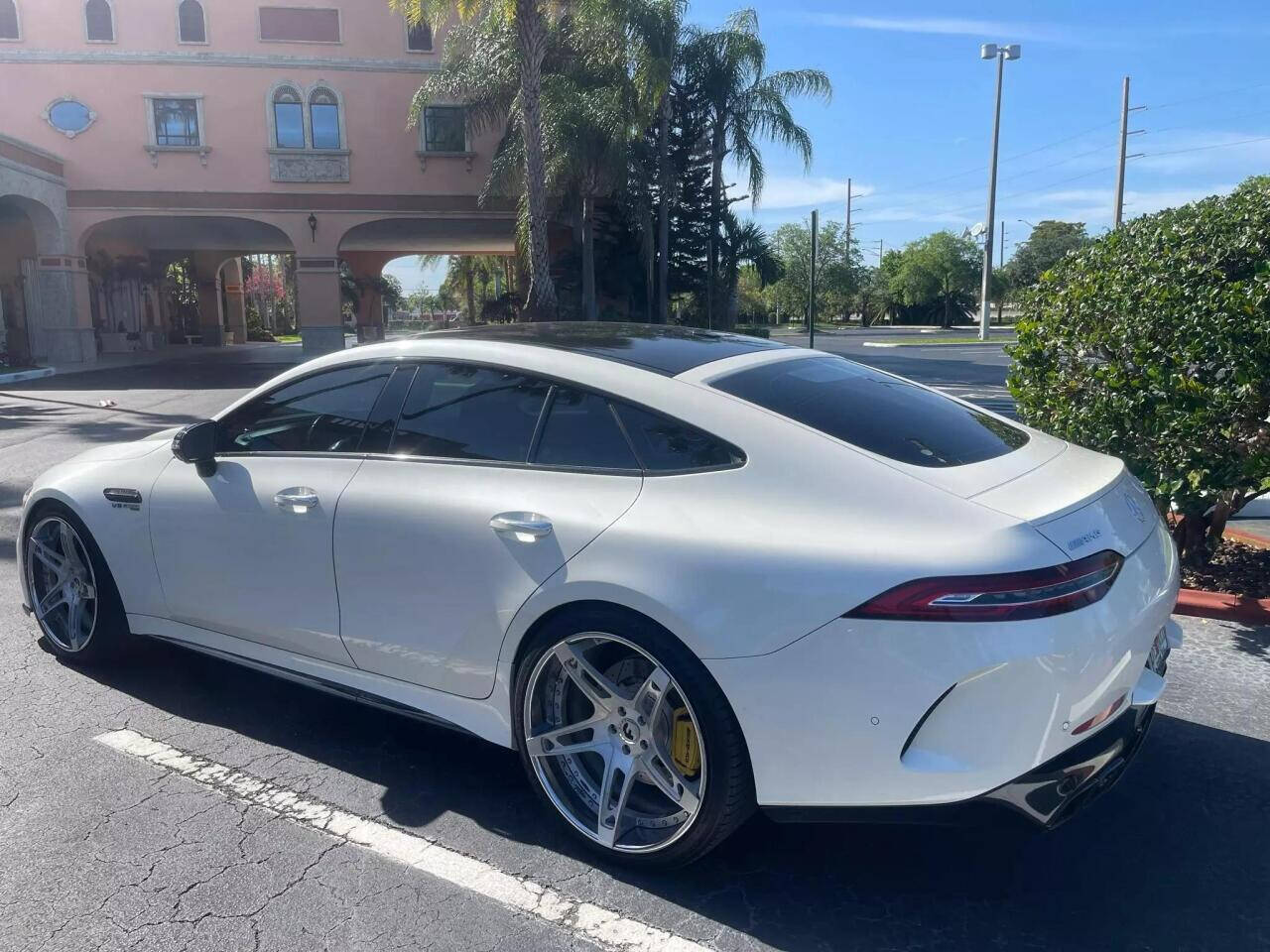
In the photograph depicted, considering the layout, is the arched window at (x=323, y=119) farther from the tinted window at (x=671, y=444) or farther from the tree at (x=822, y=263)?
the tree at (x=822, y=263)

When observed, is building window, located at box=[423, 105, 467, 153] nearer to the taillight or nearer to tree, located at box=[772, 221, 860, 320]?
the taillight

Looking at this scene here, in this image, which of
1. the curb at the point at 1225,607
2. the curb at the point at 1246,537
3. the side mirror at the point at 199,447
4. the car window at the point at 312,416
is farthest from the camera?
the curb at the point at 1246,537

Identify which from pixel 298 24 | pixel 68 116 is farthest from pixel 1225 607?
pixel 68 116

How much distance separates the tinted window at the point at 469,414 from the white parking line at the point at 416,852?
1.26m

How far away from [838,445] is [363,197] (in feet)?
96.2

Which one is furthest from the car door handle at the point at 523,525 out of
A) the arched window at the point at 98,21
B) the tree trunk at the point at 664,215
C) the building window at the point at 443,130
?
the arched window at the point at 98,21

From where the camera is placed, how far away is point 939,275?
68438 mm

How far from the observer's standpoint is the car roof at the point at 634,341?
3355mm

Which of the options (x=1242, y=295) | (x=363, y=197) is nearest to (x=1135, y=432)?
(x=1242, y=295)

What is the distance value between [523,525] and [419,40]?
29.6 meters

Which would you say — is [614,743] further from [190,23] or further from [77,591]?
[190,23]

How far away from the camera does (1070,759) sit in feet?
8.45

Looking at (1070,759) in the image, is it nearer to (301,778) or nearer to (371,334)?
(301,778)

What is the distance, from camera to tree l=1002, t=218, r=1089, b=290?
68625mm
